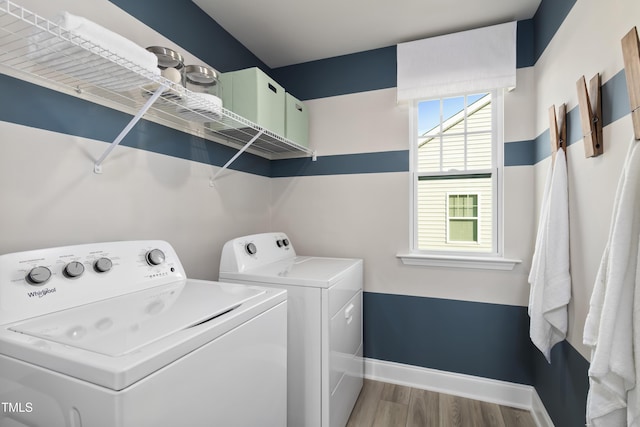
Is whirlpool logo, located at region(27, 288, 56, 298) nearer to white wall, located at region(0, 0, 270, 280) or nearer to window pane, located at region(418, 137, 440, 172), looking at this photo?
white wall, located at region(0, 0, 270, 280)

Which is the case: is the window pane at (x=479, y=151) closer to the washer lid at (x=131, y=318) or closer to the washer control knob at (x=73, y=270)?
the washer lid at (x=131, y=318)

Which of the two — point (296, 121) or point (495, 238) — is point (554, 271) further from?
point (296, 121)

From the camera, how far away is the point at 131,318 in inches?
33.8

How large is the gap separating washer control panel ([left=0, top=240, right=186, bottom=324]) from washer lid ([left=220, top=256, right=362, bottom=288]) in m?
0.39

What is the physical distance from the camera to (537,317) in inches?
56.4

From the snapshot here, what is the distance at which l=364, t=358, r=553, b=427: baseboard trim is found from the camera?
191cm

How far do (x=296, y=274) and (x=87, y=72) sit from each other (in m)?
1.24

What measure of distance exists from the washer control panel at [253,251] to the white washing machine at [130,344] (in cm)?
36

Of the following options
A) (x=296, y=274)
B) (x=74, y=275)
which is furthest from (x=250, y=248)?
(x=74, y=275)

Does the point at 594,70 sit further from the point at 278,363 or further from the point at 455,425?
the point at 455,425

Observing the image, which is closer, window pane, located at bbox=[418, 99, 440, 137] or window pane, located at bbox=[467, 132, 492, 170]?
window pane, located at bbox=[467, 132, 492, 170]

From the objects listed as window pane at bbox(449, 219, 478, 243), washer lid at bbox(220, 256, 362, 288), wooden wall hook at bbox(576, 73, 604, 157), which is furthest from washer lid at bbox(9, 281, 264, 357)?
window pane at bbox(449, 219, 478, 243)

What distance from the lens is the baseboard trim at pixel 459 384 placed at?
6.27ft

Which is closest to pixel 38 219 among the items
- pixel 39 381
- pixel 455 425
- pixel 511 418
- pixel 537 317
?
pixel 39 381
